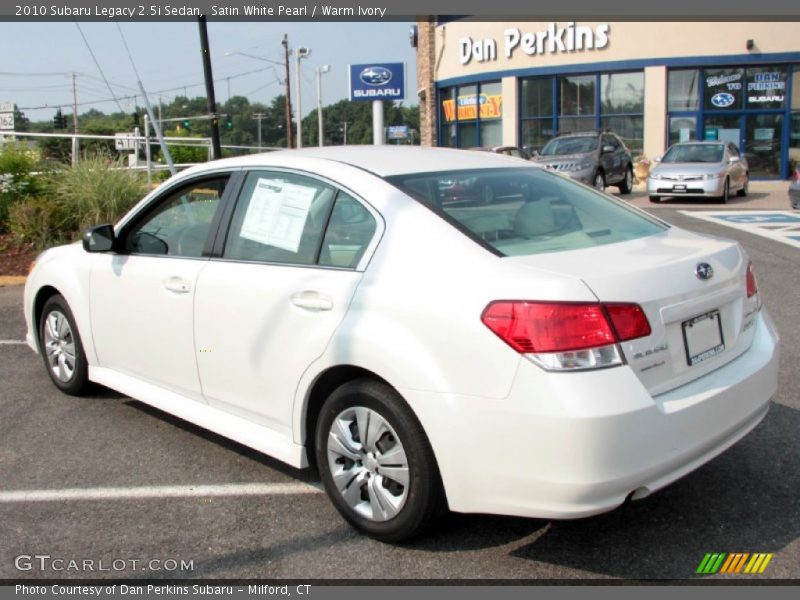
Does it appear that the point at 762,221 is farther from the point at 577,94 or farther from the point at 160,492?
the point at 577,94

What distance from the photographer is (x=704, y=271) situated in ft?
11.2

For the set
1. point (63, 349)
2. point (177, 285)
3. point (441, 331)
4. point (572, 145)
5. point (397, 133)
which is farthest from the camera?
point (397, 133)

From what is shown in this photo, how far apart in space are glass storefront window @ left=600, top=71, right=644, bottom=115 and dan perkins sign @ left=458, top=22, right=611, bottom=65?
126 centimetres

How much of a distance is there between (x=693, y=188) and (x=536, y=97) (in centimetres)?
1245

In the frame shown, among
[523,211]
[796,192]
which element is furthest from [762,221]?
[523,211]

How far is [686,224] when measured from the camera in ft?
51.0

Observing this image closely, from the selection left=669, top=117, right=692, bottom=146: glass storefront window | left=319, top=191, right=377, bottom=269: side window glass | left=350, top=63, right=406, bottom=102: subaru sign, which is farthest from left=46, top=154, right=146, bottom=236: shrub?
left=669, top=117, right=692, bottom=146: glass storefront window

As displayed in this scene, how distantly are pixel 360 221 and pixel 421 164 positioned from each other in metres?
0.56

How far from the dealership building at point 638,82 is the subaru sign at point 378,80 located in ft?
14.8

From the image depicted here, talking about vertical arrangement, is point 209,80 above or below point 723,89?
below

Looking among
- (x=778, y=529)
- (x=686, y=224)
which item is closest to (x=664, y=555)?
(x=778, y=529)

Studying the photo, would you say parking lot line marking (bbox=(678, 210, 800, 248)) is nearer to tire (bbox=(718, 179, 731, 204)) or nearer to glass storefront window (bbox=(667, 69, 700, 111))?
tire (bbox=(718, 179, 731, 204))

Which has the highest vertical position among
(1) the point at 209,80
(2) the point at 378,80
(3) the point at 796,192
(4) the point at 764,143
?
(2) the point at 378,80

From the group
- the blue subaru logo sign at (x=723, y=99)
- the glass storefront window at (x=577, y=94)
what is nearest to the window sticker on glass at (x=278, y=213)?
the blue subaru logo sign at (x=723, y=99)
